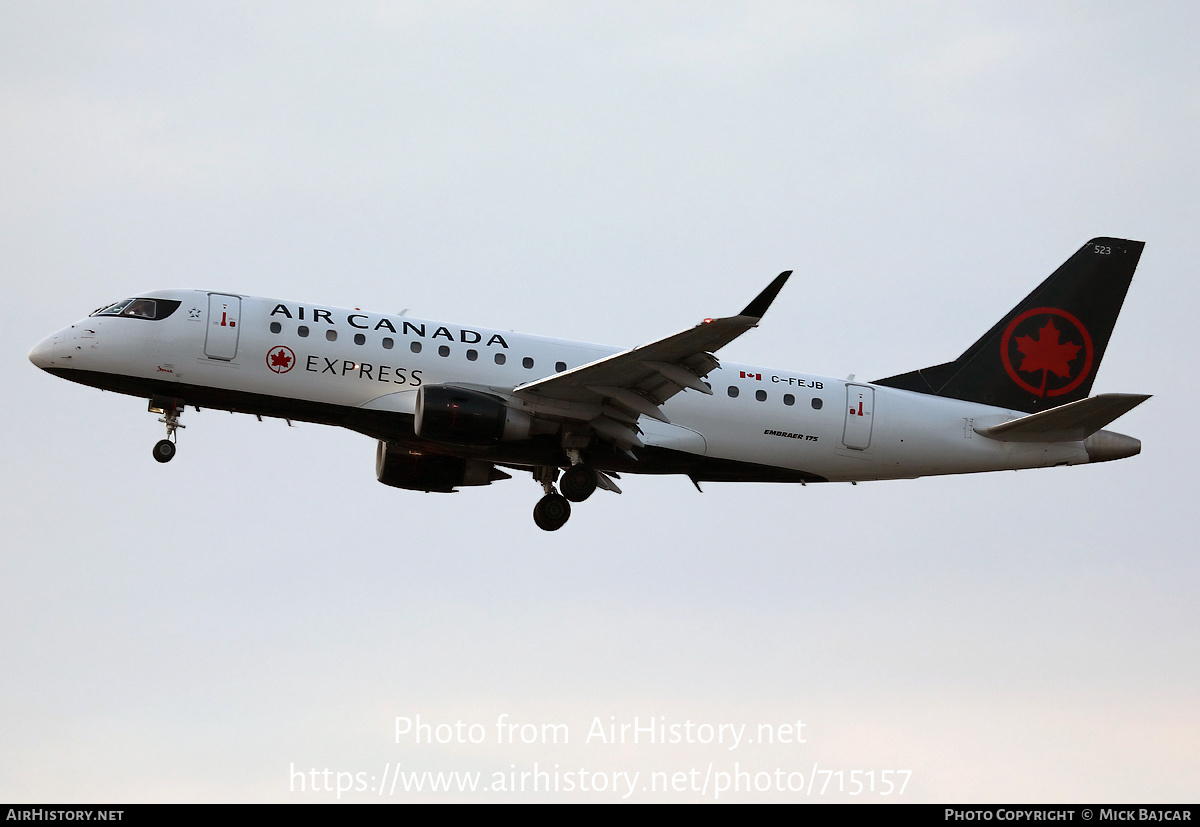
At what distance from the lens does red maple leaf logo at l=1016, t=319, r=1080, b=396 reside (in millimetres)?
40531

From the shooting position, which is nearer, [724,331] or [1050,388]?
[724,331]

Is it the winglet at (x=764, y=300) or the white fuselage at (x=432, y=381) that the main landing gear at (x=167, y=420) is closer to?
the white fuselage at (x=432, y=381)

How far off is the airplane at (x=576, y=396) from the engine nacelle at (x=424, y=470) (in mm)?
51

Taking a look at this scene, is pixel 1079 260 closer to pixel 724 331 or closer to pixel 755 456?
pixel 755 456

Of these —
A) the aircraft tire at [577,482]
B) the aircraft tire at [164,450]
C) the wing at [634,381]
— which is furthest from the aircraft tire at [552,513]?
the aircraft tire at [164,450]

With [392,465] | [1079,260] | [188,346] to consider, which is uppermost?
[1079,260]

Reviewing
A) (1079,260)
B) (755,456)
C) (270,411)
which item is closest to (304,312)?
(270,411)

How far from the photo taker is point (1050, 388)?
4044 centimetres

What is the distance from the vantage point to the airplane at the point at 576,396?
34812 millimetres

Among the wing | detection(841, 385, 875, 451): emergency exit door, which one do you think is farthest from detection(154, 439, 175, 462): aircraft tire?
detection(841, 385, 875, 451): emergency exit door

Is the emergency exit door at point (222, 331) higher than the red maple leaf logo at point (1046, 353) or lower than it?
lower

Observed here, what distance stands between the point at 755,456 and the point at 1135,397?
30.6 feet

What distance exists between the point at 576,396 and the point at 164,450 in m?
10.3

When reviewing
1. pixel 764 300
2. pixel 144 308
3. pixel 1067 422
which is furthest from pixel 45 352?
pixel 1067 422
